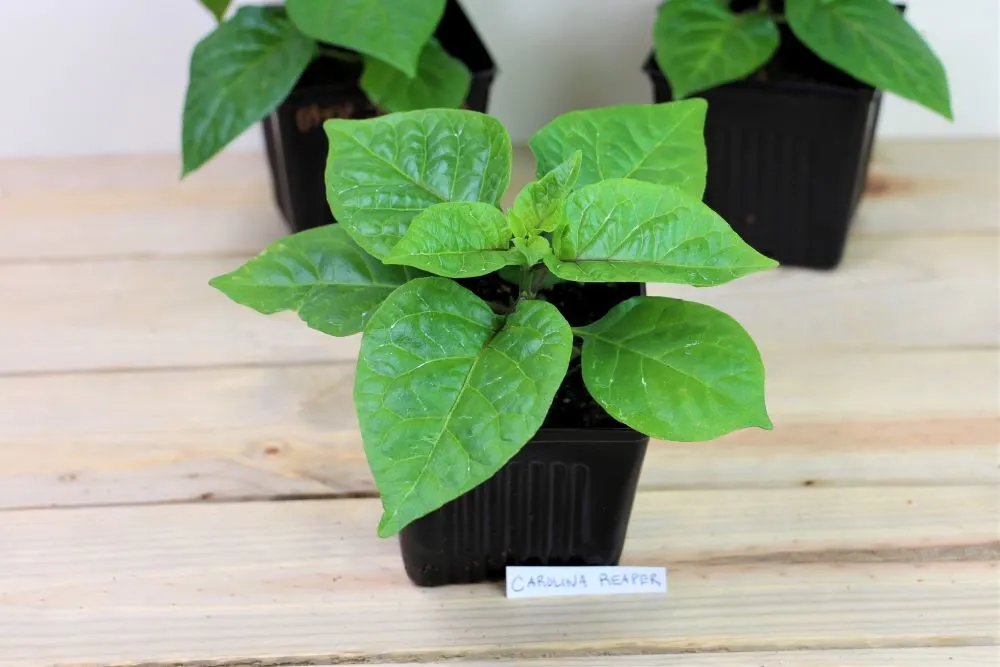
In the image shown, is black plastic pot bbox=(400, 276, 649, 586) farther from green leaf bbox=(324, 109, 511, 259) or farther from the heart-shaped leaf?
the heart-shaped leaf

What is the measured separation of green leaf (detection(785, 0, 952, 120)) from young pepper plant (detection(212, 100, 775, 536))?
1.19 feet

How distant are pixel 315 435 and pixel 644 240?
48 centimetres

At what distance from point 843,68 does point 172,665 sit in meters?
0.84

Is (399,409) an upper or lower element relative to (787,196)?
upper

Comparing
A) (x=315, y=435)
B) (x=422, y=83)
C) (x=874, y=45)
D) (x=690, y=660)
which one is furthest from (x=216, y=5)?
(x=690, y=660)

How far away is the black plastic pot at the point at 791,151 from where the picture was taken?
44.9 inches

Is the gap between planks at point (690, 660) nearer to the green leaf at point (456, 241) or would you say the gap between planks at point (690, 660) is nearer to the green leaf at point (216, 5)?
the green leaf at point (456, 241)

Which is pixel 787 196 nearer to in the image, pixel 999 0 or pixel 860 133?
pixel 860 133

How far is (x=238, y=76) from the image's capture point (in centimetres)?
111

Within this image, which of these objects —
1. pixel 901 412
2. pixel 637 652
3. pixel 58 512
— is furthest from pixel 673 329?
pixel 58 512

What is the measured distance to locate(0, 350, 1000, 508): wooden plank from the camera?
1.04m

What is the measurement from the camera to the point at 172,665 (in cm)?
88

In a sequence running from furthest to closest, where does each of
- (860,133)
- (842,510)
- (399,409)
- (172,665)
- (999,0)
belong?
1. (999,0)
2. (860,133)
3. (842,510)
4. (172,665)
5. (399,409)

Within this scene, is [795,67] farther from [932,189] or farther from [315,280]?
[315,280]
